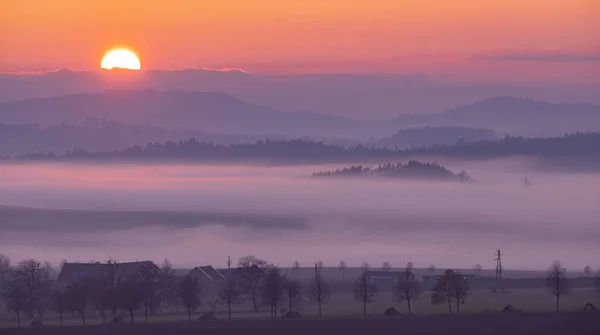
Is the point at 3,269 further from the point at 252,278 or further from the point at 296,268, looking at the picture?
the point at 252,278

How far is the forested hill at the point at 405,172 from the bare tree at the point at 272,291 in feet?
363

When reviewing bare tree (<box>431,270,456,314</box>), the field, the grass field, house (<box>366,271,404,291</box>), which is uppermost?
house (<box>366,271,404,291</box>)

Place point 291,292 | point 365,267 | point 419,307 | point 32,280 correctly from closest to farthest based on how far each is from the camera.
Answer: point 291,292 < point 419,307 < point 32,280 < point 365,267

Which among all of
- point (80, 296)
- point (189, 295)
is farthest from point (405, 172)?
point (80, 296)

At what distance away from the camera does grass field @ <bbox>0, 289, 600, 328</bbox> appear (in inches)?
1734

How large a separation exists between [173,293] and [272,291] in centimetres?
442

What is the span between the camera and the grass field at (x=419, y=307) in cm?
4403

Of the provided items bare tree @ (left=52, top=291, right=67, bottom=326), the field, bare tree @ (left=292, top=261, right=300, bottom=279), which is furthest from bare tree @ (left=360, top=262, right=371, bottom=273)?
the field

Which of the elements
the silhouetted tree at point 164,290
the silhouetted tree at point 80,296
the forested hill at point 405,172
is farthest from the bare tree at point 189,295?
the forested hill at point 405,172

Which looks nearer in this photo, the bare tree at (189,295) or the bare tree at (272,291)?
the bare tree at (272,291)

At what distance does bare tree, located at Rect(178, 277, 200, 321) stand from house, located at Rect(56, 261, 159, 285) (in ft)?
→ 14.2

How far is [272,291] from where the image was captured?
47.2 meters

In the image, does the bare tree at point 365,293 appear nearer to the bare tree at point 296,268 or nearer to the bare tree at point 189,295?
the bare tree at point 189,295

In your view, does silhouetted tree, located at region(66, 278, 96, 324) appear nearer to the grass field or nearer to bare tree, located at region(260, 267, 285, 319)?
the grass field
